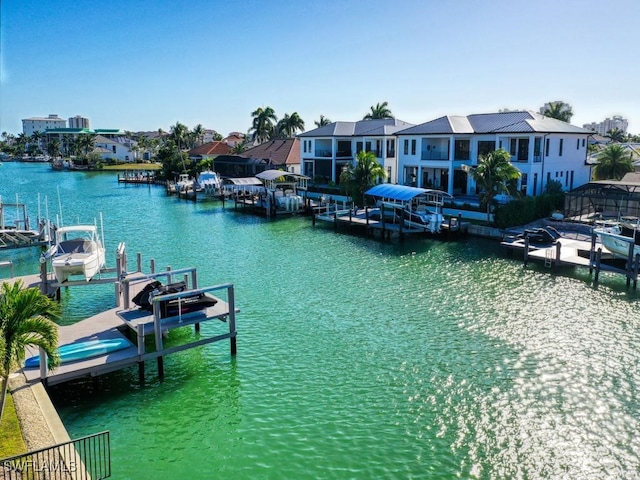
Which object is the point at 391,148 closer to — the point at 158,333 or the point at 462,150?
the point at 462,150

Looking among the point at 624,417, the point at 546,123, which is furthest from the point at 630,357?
the point at 546,123

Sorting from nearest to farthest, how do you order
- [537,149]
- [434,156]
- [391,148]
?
[537,149] < [434,156] < [391,148]

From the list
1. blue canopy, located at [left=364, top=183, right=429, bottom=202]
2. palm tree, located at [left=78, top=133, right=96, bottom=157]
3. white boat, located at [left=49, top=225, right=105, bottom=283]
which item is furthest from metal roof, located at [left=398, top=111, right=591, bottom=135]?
palm tree, located at [left=78, top=133, right=96, bottom=157]


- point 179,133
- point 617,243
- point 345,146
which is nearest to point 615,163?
point 617,243

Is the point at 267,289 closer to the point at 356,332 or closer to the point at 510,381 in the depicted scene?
the point at 356,332

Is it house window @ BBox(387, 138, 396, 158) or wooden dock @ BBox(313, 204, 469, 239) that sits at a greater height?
house window @ BBox(387, 138, 396, 158)

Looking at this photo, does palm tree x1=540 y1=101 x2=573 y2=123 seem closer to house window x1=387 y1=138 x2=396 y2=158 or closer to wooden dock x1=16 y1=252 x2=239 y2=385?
house window x1=387 y1=138 x2=396 y2=158
